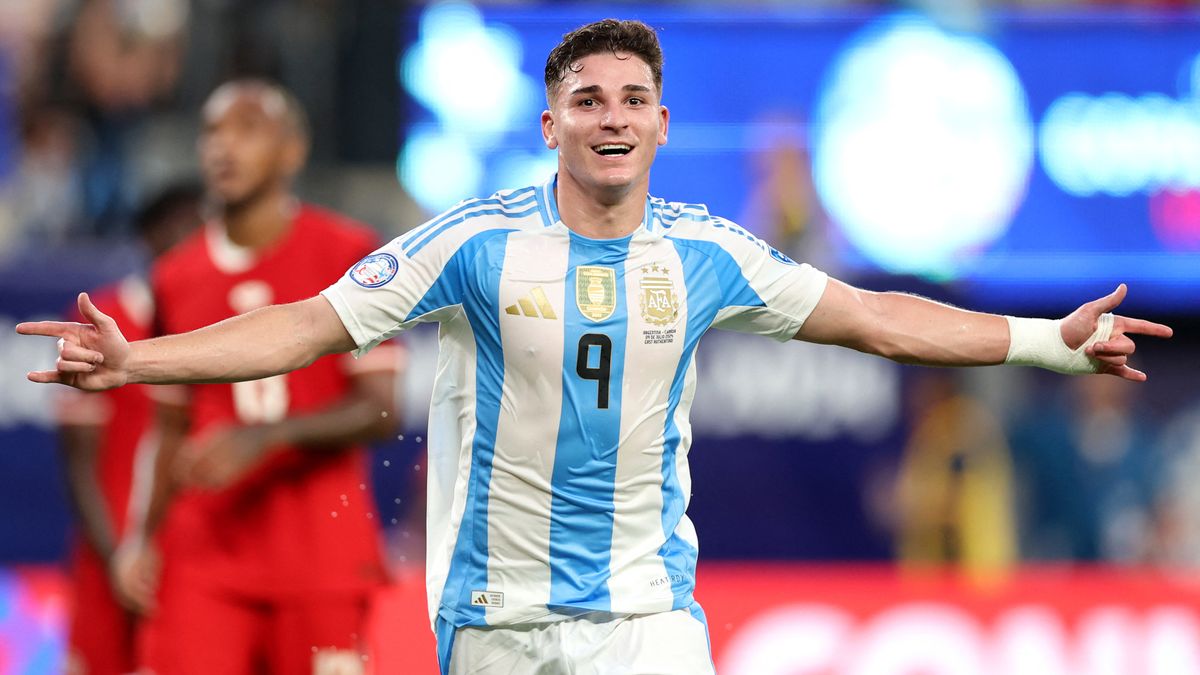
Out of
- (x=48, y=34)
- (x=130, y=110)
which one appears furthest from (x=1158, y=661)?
(x=48, y=34)

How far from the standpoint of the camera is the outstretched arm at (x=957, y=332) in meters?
4.42

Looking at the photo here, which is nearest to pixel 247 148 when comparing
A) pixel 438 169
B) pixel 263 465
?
pixel 263 465

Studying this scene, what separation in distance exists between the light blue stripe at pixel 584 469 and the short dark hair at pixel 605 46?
1.46 ft

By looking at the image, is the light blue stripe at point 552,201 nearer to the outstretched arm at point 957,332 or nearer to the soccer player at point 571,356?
the soccer player at point 571,356

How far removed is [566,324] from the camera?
422 centimetres

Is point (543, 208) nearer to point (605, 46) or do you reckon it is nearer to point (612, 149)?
point (612, 149)

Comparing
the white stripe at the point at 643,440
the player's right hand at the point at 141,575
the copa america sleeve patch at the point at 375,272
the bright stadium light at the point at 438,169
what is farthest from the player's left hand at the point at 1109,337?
the bright stadium light at the point at 438,169

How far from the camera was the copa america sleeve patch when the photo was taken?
13.8 feet

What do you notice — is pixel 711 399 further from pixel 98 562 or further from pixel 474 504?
pixel 474 504

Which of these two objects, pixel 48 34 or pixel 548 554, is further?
pixel 48 34

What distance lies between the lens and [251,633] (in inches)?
233

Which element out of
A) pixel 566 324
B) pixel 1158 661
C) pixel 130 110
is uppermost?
pixel 130 110

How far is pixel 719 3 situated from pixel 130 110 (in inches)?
155

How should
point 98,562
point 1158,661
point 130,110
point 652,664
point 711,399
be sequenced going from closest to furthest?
1. point 652,664
2. point 98,562
3. point 1158,661
4. point 711,399
5. point 130,110
